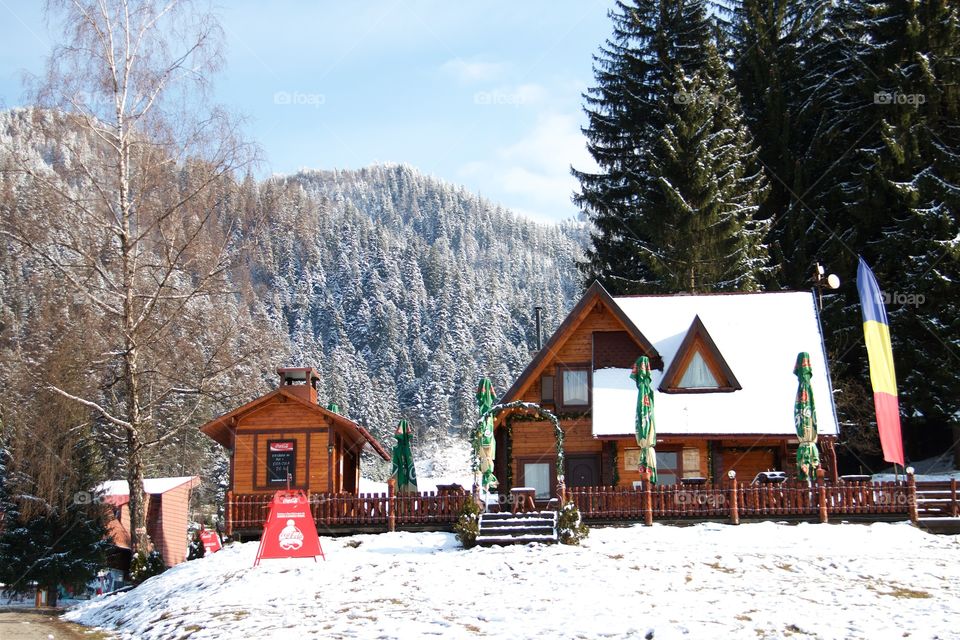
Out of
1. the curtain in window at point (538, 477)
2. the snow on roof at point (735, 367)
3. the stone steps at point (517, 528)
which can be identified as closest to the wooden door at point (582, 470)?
the curtain in window at point (538, 477)

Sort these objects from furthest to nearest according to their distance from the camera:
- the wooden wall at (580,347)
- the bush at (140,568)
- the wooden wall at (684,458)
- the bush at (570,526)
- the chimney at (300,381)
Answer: the chimney at (300,381) → the wooden wall at (580,347) → the wooden wall at (684,458) → the bush at (140,568) → the bush at (570,526)

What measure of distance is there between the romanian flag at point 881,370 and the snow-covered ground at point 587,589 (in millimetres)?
3665

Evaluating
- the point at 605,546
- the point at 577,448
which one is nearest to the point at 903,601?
the point at 605,546

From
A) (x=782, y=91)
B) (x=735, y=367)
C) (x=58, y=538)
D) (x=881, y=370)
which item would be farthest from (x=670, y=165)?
(x=58, y=538)

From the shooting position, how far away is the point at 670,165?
42.9 meters

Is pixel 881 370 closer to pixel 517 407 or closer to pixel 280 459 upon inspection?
pixel 517 407

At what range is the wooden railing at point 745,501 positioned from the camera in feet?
75.9

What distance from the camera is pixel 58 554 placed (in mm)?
37625

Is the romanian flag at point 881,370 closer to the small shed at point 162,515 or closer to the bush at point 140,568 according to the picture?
the bush at point 140,568

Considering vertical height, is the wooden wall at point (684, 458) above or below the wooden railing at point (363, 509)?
above

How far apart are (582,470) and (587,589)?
1225cm

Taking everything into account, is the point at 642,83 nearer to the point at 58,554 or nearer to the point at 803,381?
the point at 803,381

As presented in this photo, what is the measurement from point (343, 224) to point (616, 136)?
4331 inches

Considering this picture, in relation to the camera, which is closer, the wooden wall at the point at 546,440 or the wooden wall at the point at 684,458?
the wooden wall at the point at 684,458
